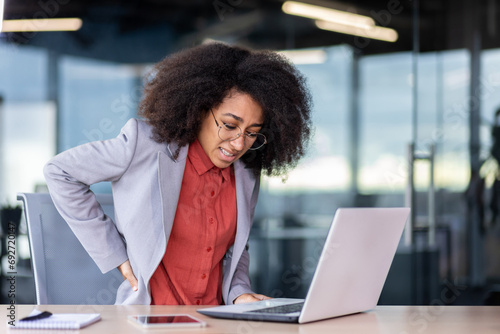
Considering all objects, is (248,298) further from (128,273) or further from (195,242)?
(128,273)

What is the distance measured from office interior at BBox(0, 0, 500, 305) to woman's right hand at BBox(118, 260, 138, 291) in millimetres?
2437

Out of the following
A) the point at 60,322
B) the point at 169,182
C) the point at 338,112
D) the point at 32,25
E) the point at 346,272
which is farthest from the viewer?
the point at 338,112

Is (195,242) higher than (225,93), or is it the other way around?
(225,93)

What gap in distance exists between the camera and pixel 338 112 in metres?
4.51

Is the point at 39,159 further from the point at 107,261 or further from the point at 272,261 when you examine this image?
the point at 107,261

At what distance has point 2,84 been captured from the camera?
4.40 metres

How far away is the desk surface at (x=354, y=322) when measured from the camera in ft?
4.62

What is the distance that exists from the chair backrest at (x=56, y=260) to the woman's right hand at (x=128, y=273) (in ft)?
A: 0.32

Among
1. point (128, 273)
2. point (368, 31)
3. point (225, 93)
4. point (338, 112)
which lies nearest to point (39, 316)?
point (128, 273)

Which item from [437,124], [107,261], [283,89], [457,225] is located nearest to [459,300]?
[457,225]

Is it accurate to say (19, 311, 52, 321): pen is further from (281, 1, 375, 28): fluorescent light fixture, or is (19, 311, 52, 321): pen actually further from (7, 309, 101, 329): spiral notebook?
(281, 1, 375, 28): fluorescent light fixture

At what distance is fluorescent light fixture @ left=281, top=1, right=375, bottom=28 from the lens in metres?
4.49

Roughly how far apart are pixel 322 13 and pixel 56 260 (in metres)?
3.15

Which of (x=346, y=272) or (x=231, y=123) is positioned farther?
(x=231, y=123)
